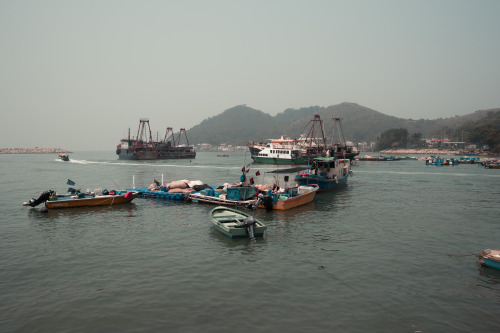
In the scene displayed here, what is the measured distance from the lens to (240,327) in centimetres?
1052

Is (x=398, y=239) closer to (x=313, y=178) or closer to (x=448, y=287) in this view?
(x=448, y=287)

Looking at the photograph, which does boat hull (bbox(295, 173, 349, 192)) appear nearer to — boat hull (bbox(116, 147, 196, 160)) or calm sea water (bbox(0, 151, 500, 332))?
calm sea water (bbox(0, 151, 500, 332))

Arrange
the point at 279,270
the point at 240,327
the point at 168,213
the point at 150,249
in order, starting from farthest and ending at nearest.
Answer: the point at 168,213, the point at 150,249, the point at 279,270, the point at 240,327

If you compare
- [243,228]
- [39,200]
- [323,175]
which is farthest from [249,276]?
[323,175]

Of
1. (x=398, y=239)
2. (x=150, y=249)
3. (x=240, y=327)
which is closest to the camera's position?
(x=240, y=327)

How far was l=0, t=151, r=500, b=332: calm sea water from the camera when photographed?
1102 cm

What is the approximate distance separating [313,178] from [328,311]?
3129 centimetres

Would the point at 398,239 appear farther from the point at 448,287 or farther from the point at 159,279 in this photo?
the point at 159,279

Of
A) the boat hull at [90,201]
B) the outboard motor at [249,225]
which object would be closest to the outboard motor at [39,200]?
the boat hull at [90,201]

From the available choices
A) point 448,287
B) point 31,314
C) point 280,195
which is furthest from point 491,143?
point 31,314

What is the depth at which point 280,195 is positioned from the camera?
104 ft

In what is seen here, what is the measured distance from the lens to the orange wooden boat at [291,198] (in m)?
30.1

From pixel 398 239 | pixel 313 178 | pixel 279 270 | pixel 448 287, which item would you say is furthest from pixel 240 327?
pixel 313 178

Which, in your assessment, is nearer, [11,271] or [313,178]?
[11,271]
